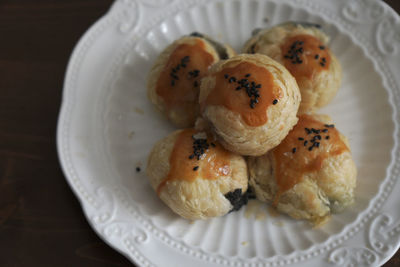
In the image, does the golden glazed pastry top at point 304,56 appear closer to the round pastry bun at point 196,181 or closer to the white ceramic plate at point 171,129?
the white ceramic plate at point 171,129

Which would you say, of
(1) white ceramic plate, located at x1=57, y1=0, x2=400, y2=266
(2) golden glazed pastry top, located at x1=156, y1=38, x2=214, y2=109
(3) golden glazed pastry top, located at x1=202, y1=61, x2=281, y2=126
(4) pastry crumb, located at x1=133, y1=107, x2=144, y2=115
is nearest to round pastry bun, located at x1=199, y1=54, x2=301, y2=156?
(3) golden glazed pastry top, located at x1=202, y1=61, x2=281, y2=126

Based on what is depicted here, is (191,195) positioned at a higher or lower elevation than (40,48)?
higher

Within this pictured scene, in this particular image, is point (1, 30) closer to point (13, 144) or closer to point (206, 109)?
point (13, 144)

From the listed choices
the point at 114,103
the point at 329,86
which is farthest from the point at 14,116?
the point at 329,86

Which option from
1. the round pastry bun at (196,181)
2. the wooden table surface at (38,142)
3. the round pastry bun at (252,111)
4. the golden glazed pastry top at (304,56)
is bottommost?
the wooden table surface at (38,142)

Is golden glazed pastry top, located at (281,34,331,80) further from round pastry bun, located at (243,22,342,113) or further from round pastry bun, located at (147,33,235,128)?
round pastry bun, located at (147,33,235,128)

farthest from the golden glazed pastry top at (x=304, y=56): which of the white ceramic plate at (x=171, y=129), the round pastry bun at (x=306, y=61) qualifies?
the white ceramic plate at (x=171, y=129)
